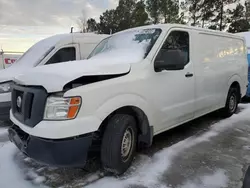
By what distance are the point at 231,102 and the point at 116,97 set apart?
13.0 ft

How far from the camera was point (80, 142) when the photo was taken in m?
2.66

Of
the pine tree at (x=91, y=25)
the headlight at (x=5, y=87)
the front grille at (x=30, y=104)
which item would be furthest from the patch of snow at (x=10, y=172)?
the pine tree at (x=91, y=25)

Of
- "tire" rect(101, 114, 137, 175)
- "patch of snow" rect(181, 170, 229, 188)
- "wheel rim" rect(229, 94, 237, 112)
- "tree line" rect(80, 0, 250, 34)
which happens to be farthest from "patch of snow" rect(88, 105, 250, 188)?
"tree line" rect(80, 0, 250, 34)

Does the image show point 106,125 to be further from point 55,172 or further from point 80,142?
point 55,172

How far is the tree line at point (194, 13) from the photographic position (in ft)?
90.2

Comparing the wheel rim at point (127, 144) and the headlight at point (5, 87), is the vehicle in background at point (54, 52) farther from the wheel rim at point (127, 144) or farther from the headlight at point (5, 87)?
the wheel rim at point (127, 144)

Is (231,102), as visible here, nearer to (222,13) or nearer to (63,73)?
(63,73)

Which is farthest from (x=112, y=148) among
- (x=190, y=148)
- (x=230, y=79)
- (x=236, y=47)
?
(x=236, y=47)

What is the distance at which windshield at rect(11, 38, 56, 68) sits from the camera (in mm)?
5996

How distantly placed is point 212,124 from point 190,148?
1679mm

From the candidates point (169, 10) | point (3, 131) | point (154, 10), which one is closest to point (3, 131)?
point (3, 131)

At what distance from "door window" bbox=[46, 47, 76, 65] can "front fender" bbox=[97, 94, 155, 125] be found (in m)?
3.41

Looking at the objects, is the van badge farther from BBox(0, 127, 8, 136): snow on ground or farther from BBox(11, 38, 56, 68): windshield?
BBox(11, 38, 56, 68): windshield

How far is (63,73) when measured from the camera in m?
2.74
